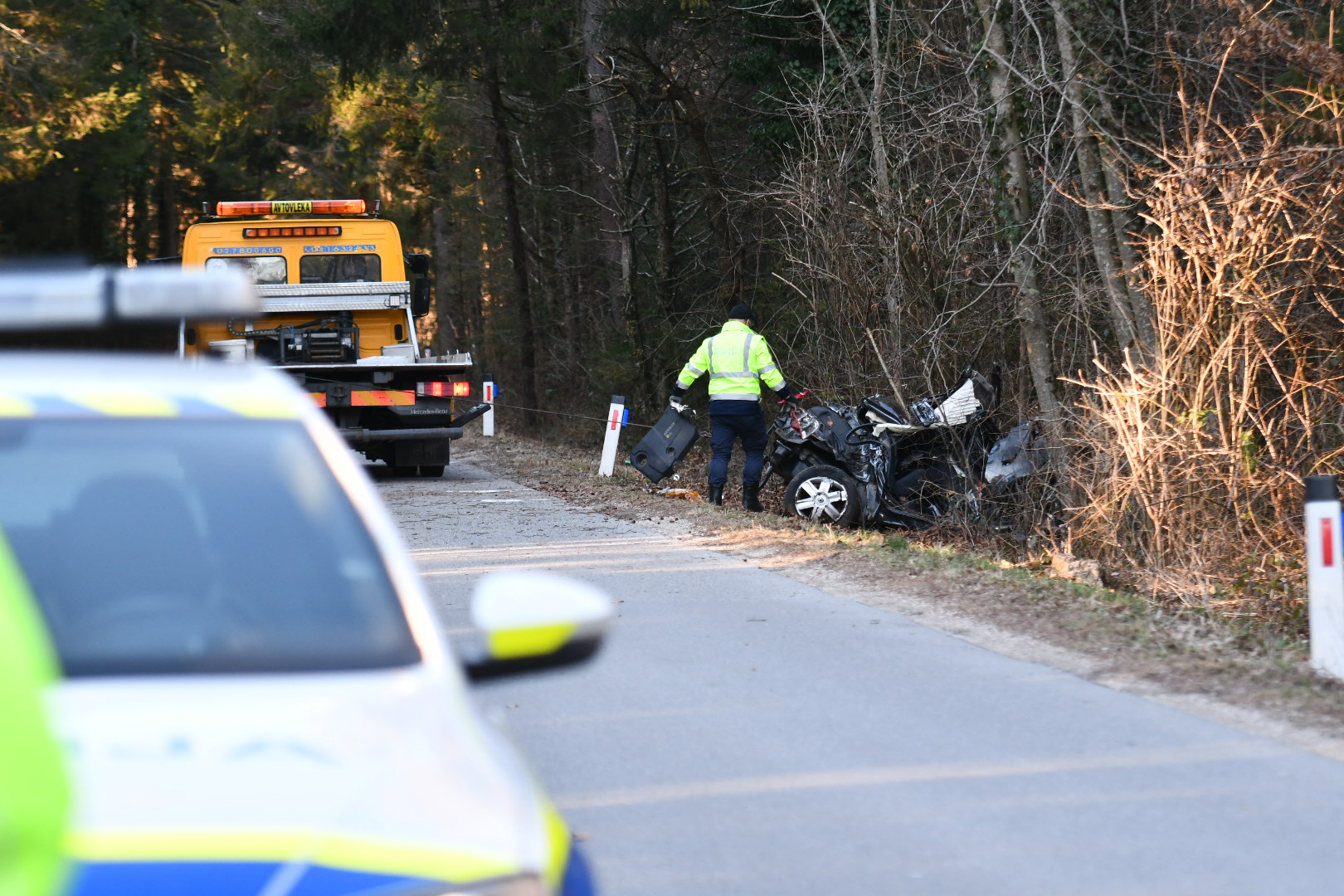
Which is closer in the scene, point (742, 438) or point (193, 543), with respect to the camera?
point (193, 543)

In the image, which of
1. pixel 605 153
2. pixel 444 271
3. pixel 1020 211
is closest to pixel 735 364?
pixel 1020 211

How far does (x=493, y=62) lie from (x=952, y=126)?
13.9 metres

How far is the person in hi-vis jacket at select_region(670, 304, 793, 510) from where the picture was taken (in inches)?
559

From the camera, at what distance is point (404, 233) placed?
43.0 m

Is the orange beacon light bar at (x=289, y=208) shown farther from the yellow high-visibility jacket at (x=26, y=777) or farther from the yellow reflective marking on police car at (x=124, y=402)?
the yellow high-visibility jacket at (x=26, y=777)

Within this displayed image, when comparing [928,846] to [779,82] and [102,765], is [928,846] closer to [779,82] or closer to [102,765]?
[102,765]

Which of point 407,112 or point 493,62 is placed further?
point 407,112

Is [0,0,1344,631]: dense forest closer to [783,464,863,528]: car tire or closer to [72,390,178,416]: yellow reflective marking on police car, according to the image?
[783,464,863,528]: car tire

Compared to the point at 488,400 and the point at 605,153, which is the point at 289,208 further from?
the point at 488,400

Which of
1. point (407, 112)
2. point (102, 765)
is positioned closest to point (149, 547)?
point (102, 765)

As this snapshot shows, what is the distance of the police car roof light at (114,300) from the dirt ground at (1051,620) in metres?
4.33

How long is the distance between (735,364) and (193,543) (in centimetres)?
1149

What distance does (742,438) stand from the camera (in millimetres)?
14578

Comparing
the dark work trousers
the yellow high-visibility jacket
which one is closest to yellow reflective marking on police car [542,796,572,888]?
the yellow high-visibility jacket
